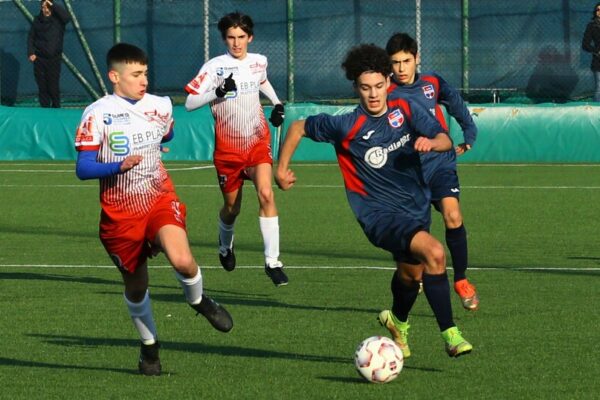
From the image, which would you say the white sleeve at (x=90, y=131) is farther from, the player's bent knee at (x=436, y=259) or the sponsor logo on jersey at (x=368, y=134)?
the player's bent knee at (x=436, y=259)

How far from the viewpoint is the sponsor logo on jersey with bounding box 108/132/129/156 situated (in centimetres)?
791

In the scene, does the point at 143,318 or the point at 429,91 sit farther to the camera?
the point at 429,91

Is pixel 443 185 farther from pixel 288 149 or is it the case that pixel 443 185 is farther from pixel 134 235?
pixel 134 235

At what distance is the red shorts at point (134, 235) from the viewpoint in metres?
7.84

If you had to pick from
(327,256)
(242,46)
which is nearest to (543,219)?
(327,256)

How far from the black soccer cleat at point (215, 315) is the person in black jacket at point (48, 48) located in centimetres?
1917

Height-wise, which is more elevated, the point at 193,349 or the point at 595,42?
the point at 595,42

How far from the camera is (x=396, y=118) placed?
26.5 ft

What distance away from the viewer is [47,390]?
24.1 feet

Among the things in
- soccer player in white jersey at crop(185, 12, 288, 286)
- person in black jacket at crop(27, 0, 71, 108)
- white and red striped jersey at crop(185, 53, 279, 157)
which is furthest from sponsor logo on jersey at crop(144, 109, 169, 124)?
person in black jacket at crop(27, 0, 71, 108)

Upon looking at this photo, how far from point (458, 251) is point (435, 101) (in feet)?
3.94

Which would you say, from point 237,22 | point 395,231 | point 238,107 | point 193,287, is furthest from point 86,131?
point 238,107

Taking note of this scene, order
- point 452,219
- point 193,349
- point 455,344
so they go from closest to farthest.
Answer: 1. point 455,344
2. point 193,349
3. point 452,219

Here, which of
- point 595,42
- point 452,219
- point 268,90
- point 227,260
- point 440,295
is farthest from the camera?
point 595,42
